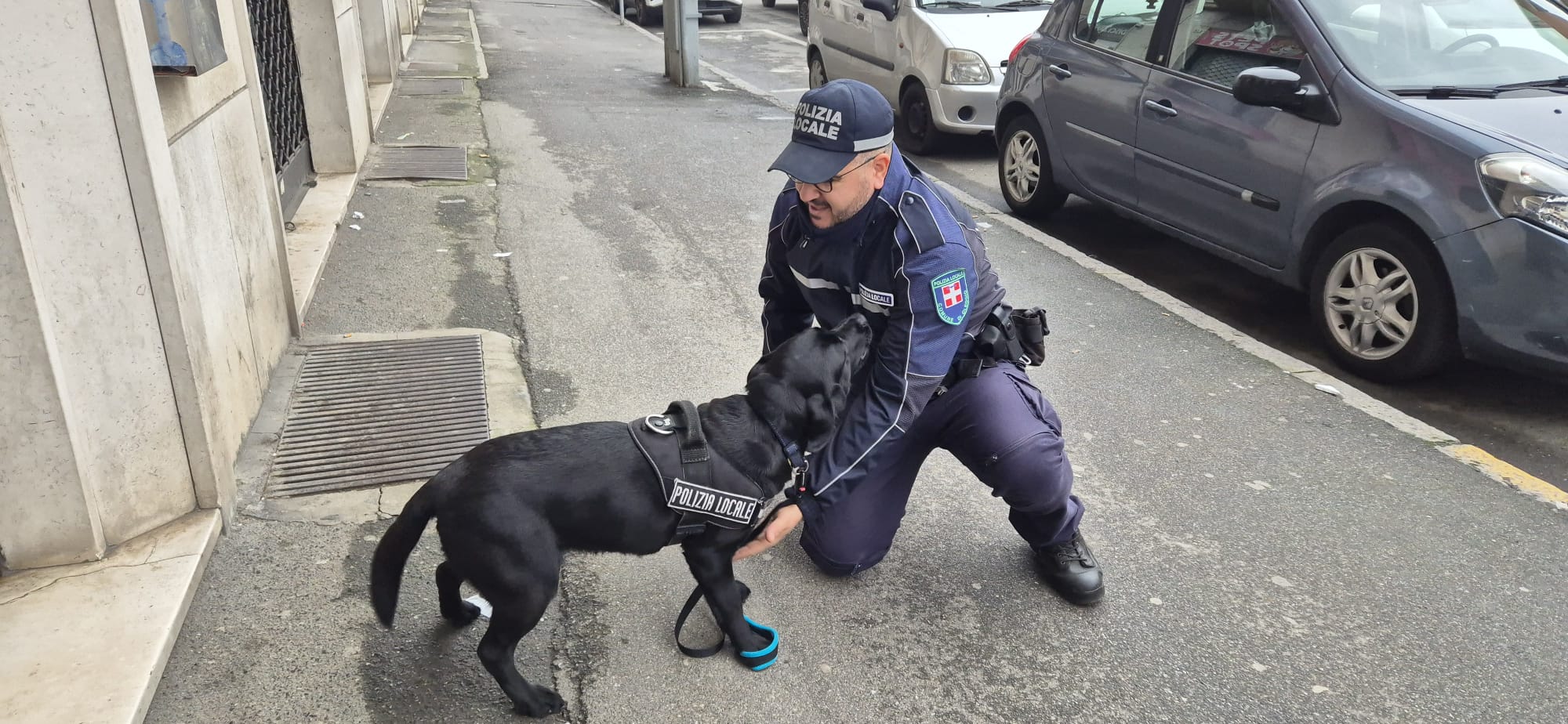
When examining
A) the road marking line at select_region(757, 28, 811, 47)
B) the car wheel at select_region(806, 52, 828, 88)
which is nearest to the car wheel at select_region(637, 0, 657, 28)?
the road marking line at select_region(757, 28, 811, 47)

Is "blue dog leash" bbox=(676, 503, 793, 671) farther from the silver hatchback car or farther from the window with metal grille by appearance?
the window with metal grille

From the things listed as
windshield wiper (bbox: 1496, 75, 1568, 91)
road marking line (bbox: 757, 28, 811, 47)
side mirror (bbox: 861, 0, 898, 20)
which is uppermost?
windshield wiper (bbox: 1496, 75, 1568, 91)

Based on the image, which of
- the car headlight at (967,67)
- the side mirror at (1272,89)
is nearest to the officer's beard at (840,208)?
the side mirror at (1272,89)

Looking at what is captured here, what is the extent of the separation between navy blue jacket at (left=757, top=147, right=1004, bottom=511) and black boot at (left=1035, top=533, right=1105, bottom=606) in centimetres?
58

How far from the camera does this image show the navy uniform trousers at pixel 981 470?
2.87 m

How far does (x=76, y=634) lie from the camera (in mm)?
2473

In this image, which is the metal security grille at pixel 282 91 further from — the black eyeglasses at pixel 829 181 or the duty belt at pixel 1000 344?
the duty belt at pixel 1000 344

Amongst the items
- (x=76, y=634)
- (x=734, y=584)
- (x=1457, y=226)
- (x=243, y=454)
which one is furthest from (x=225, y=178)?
(x=1457, y=226)

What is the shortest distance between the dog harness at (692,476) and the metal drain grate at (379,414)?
1.32m

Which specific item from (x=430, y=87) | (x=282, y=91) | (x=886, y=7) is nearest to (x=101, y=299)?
(x=282, y=91)

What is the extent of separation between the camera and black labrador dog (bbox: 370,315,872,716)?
7.20 ft

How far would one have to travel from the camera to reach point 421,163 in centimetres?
752

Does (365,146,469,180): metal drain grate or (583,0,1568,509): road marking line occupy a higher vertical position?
(365,146,469,180): metal drain grate

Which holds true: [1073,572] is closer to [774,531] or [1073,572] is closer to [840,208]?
[774,531]
